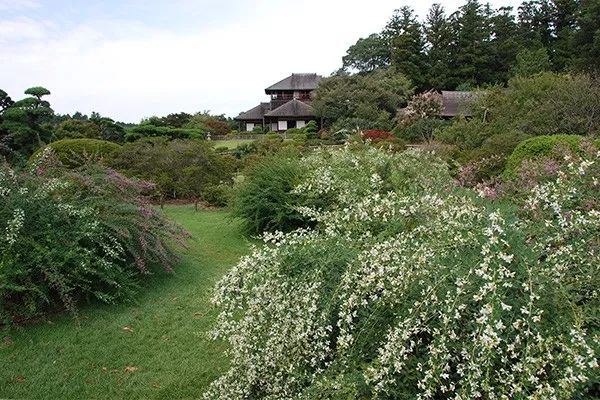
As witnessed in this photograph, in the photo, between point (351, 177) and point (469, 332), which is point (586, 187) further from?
point (351, 177)

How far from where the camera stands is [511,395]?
199cm

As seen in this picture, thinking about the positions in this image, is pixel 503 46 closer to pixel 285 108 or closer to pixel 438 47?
pixel 438 47

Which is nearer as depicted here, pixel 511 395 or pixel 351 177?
pixel 511 395

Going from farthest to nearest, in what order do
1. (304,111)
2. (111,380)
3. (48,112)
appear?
(304,111) < (48,112) < (111,380)

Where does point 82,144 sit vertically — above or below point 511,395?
above

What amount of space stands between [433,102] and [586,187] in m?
27.2

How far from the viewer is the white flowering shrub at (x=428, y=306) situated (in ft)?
6.81

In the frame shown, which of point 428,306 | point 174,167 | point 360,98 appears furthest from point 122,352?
point 360,98

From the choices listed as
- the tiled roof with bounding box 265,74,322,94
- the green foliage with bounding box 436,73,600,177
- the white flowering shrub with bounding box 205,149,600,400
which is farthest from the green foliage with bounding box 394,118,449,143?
the white flowering shrub with bounding box 205,149,600,400

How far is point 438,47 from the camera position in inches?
1661

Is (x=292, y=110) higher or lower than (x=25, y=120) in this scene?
higher

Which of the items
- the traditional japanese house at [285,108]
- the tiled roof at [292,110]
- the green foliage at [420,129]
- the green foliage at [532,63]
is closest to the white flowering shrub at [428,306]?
the green foliage at [420,129]

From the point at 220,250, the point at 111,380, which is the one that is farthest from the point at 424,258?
the point at 220,250

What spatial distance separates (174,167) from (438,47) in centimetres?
3499
